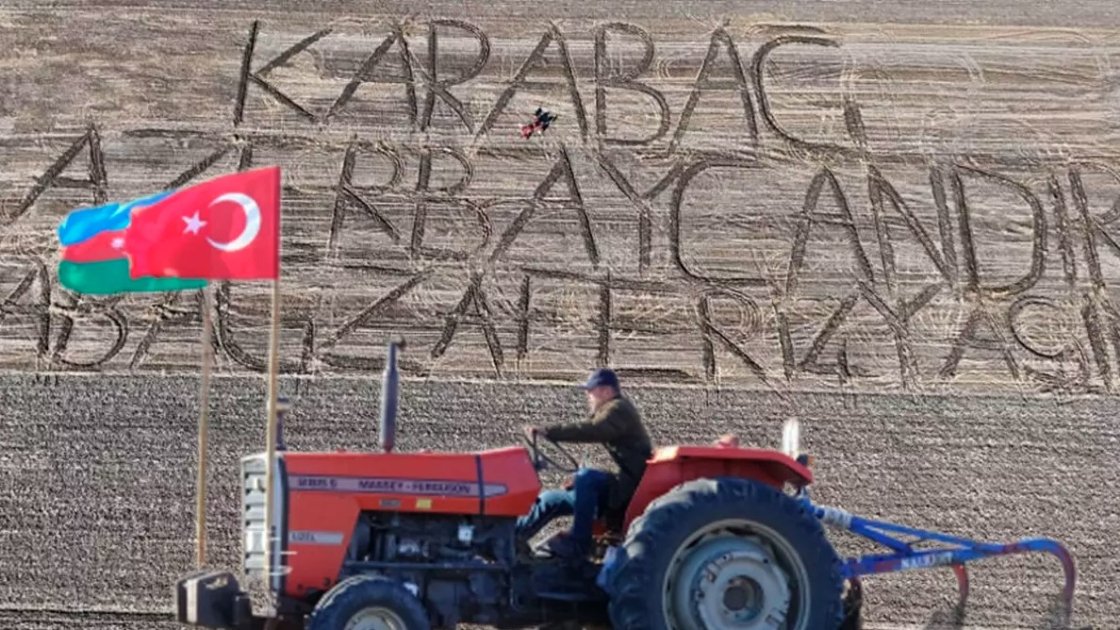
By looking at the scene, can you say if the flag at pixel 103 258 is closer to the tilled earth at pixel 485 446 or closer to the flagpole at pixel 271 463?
the flagpole at pixel 271 463

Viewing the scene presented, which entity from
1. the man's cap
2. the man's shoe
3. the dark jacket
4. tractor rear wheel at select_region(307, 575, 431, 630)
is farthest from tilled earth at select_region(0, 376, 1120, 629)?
the man's cap

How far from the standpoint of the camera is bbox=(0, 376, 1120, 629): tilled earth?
9.77 m

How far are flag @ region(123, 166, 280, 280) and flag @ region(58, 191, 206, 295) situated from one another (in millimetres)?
112

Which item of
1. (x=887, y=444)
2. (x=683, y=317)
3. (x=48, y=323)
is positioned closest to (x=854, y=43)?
(x=683, y=317)

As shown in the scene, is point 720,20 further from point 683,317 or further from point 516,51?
point 683,317

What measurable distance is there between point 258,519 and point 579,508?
5.06ft

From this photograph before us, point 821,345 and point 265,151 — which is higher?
point 265,151

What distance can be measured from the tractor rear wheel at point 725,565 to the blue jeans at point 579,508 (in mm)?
467

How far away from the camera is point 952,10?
19531mm

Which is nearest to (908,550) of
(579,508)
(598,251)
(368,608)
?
(579,508)

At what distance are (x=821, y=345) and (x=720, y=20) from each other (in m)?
6.20

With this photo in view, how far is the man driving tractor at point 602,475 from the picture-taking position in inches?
321

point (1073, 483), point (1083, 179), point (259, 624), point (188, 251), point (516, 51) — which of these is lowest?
point (259, 624)

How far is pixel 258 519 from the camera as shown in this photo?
7867 millimetres
